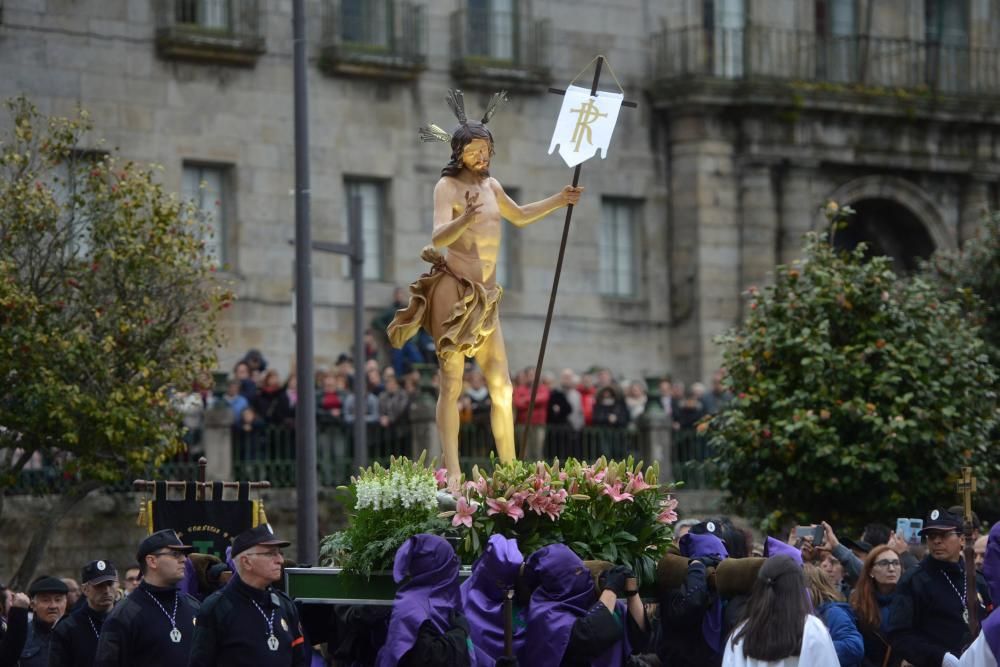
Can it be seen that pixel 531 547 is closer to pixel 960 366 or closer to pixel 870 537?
pixel 870 537

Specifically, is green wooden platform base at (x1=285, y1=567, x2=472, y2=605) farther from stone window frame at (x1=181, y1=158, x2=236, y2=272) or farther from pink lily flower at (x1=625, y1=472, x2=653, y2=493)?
stone window frame at (x1=181, y1=158, x2=236, y2=272)

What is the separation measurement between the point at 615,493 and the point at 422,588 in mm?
1906

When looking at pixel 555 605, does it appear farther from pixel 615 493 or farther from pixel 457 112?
pixel 457 112

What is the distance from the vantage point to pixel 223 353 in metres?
32.5

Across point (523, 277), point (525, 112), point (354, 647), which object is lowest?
point (354, 647)

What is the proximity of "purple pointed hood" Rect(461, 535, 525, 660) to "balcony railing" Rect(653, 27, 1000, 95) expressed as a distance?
24863mm

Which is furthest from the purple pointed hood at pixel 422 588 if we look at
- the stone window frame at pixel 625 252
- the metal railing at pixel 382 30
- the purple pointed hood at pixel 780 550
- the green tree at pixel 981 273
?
the stone window frame at pixel 625 252

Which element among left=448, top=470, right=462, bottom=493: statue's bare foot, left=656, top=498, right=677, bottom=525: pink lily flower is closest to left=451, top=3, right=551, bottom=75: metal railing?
left=448, top=470, right=462, bottom=493: statue's bare foot

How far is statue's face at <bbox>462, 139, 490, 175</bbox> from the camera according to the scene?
50.8 feet

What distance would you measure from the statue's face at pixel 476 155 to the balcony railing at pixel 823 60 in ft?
71.9

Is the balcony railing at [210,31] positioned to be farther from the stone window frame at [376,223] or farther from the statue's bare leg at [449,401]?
the statue's bare leg at [449,401]

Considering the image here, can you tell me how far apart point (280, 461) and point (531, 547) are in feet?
49.7

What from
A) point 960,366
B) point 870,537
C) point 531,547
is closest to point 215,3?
point 960,366

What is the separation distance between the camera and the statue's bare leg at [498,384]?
15.5 metres
